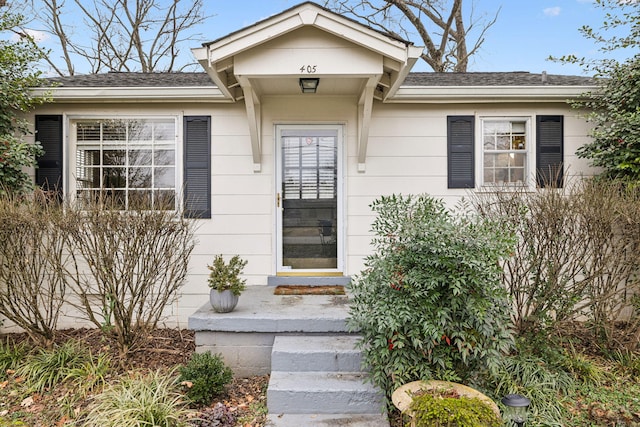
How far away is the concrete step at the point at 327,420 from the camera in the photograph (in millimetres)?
2650

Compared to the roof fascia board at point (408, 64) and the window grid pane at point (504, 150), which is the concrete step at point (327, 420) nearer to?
the roof fascia board at point (408, 64)

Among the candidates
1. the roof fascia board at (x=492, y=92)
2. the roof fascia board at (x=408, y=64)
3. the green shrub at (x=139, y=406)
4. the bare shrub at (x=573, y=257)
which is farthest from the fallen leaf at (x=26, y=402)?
the roof fascia board at (x=492, y=92)

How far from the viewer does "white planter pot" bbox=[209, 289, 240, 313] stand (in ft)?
11.5

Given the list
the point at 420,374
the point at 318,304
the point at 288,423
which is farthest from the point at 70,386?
the point at 420,374

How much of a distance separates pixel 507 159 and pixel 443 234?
2.69 m

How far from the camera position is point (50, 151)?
183 inches

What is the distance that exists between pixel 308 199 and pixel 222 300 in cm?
190

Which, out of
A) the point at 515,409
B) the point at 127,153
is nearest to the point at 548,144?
the point at 515,409

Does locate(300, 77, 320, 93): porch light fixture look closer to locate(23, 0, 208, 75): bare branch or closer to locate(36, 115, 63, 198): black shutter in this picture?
locate(36, 115, 63, 198): black shutter

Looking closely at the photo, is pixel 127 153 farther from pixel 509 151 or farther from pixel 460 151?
pixel 509 151

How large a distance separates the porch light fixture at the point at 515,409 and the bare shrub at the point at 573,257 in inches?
42.3

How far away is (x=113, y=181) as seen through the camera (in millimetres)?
4797

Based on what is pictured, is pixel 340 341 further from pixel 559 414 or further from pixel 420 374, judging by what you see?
pixel 559 414

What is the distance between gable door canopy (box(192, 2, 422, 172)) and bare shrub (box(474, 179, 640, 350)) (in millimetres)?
2016
